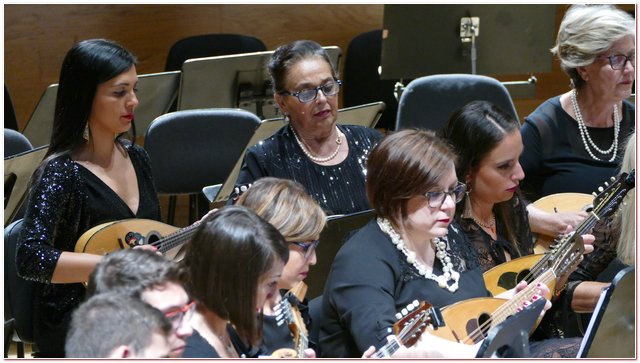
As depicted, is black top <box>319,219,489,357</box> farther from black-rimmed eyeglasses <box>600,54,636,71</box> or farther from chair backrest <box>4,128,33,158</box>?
chair backrest <box>4,128,33,158</box>

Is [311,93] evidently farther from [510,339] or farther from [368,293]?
[510,339]

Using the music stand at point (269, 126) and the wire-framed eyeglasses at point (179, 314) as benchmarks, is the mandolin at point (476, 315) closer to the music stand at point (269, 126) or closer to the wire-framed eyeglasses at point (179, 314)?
the wire-framed eyeglasses at point (179, 314)

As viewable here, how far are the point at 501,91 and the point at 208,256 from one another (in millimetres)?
2066

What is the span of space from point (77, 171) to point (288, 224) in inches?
28.2

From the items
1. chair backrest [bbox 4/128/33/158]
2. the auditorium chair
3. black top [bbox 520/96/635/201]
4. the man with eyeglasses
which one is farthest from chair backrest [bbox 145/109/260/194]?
the man with eyeglasses

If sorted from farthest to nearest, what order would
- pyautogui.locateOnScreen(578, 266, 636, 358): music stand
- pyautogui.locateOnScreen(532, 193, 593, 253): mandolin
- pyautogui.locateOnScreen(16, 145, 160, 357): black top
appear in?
pyautogui.locateOnScreen(532, 193, 593, 253): mandolin, pyautogui.locateOnScreen(16, 145, 160, 357): black top, pyautogui.locateOnScreen(578, 266, 636, 358): music stand

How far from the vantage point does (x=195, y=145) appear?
12.4ft

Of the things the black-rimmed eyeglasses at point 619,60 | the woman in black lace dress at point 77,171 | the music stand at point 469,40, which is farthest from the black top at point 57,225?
the music stand at point 469,40

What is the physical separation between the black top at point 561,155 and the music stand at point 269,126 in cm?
51

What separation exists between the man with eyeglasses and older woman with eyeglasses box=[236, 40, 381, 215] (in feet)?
3.54

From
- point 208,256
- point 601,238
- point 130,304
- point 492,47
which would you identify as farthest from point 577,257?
point 492,47

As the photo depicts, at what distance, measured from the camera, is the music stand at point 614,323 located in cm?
229

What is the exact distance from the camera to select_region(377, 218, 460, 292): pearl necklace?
2.34 metres

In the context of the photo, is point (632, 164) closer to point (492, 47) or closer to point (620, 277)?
point (620, 277)
